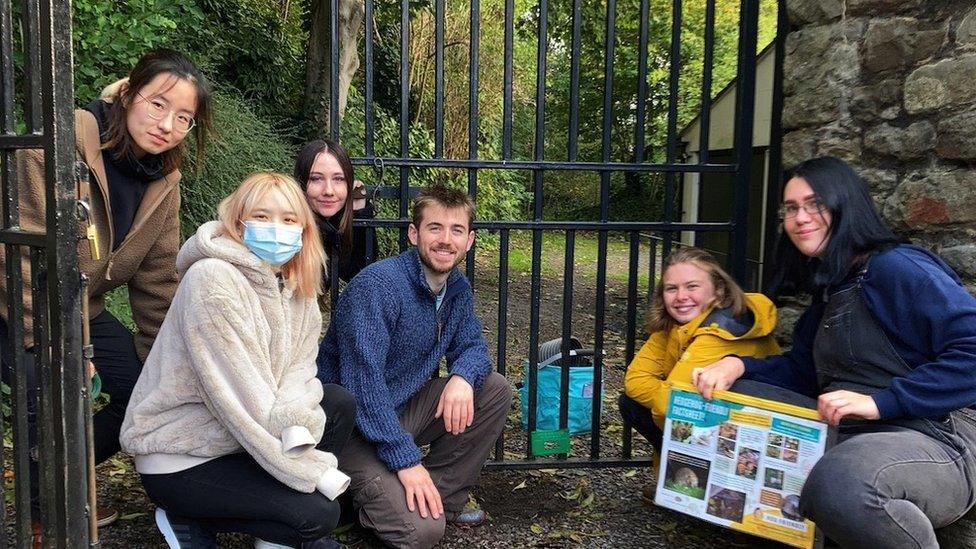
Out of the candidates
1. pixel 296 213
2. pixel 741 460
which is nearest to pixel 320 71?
pixel 296 213

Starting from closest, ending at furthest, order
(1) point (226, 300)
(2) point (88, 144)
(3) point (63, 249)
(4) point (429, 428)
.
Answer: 1. (3) point (63, 249)
2. (1) point (226, 300)
3. (2) point (88, 144)
4. (4) point (429, 428)

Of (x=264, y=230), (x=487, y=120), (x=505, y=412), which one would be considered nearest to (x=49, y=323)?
(x=264, y=230)

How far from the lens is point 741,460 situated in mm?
2594

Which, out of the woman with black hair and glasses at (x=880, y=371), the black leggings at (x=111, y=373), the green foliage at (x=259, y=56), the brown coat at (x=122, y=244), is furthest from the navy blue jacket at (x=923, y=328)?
the green foliage at (x=259, y=56)

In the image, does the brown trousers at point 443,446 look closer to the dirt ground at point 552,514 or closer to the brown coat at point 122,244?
the dirt ground at point 552,514

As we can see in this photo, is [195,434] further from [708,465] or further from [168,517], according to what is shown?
[708,465]

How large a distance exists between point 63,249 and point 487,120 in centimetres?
1202

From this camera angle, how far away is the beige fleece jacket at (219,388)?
233 cm

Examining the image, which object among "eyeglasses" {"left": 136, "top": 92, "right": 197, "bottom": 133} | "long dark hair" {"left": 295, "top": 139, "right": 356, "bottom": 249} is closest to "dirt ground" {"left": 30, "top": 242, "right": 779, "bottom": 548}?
"long dark hair" {"left": 295, "top": 139, "right": 356, "bottom": 249}

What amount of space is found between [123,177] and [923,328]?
2.69 metres

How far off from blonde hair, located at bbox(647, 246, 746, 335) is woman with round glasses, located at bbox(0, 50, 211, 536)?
74.3 inches

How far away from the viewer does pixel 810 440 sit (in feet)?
8.01

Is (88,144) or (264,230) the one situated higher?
(88,144)

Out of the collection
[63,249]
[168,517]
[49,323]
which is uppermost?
[63,249]
